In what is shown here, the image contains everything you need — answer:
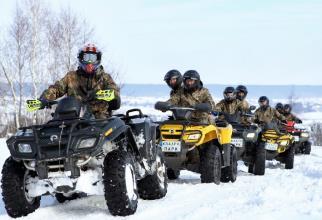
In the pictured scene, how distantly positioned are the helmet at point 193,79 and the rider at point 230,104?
2.94 metres

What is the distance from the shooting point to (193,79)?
36.0 ft

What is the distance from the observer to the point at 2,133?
35281mm

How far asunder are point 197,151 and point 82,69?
10.7 feet

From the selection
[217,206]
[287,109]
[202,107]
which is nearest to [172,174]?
[202,107]

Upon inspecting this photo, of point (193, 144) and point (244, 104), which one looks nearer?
point (193, 144)

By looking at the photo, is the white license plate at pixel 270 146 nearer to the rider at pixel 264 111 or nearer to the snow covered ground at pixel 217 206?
the rider at pixel 264 111

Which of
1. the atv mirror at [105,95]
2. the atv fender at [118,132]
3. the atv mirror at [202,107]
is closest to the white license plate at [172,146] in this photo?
the atv mirror at [202,107]

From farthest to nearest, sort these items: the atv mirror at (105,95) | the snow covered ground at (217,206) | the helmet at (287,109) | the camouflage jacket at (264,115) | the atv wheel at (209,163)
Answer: the helmet at (287,109) → the camouflage jacket at (264,115) → the atv wheel at (209,163) → the atv mirror at (105,95) → the snow covered ground at (217,206)

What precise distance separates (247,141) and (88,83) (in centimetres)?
666

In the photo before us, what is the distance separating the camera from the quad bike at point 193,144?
9.95 m

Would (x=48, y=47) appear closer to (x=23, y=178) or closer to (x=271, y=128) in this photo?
(x=271, y=128)

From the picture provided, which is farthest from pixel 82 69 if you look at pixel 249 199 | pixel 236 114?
pixel 236 114

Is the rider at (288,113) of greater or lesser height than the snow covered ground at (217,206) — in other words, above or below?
below

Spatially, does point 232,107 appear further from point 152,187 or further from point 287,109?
point 287,109
